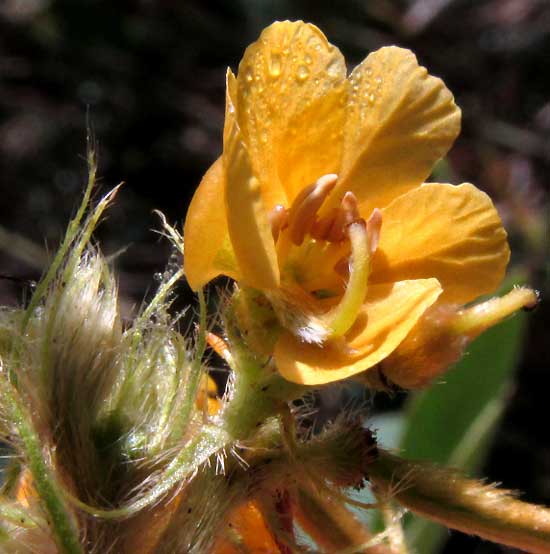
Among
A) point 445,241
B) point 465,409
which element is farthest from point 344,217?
point 465,409

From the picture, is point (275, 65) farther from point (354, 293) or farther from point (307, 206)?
point (354, 293)

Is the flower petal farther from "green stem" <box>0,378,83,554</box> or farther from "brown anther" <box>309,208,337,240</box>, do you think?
"brown anther" <box>309,208,337,240</box>

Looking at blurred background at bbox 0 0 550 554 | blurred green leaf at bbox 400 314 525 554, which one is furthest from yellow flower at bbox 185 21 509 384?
blurred background at bbox 0 0 550 554

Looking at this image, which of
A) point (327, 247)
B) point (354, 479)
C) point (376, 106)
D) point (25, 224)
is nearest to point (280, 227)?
point (327, 247)

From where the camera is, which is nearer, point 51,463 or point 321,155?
A: point 51,463

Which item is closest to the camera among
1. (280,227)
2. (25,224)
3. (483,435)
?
(280,227)

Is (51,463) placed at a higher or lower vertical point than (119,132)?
higher

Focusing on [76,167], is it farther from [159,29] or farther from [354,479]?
[354,479]

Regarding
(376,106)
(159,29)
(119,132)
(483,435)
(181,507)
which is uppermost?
(376,106)
